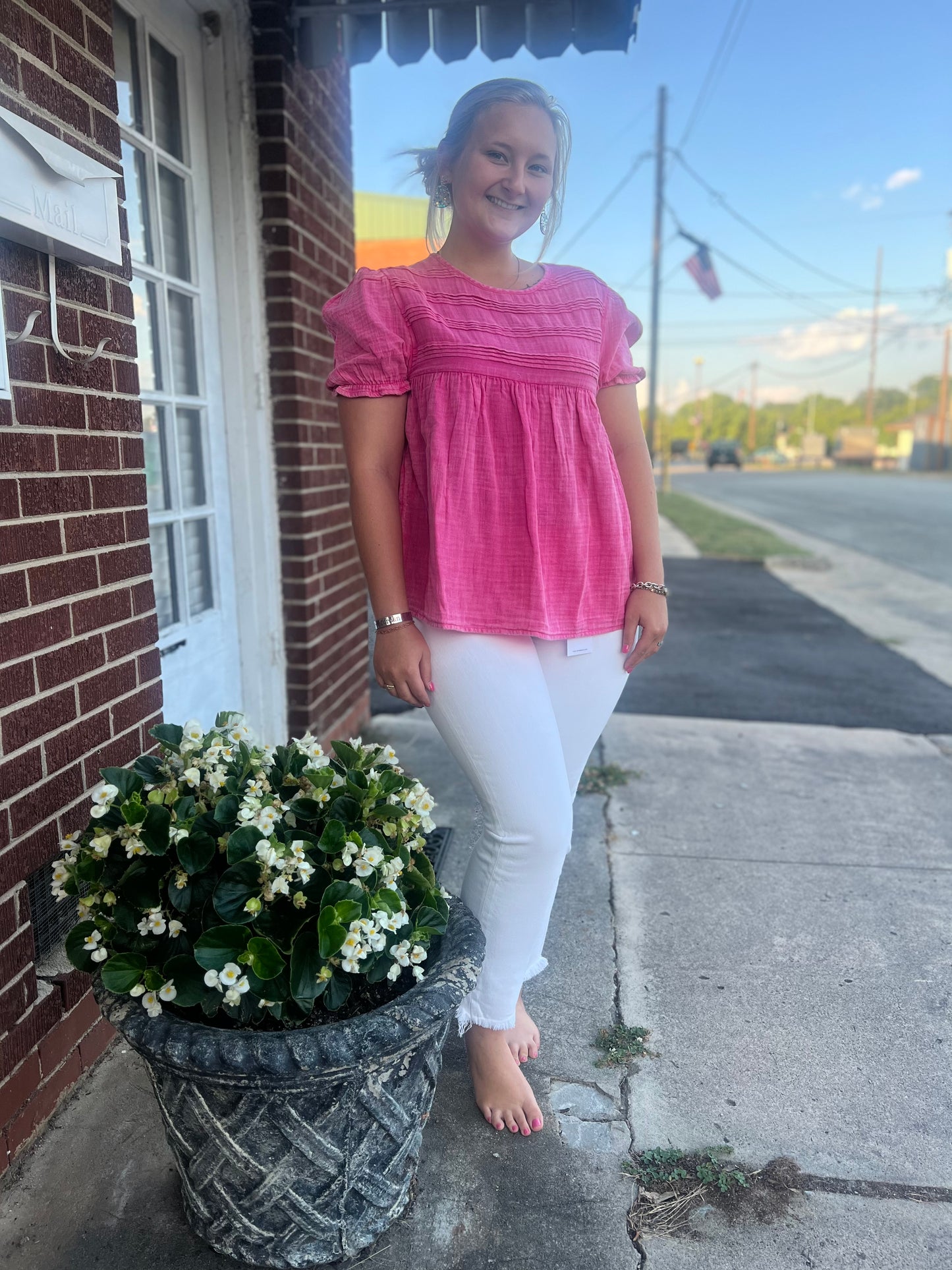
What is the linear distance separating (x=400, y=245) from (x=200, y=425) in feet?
16.8

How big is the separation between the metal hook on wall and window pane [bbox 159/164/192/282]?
979 mm

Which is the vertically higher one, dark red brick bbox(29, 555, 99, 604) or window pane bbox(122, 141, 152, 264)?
window pane bbox(122, 141, 152, 264)

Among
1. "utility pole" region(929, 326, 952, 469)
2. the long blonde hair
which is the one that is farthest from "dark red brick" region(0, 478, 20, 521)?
"utility pole" region(929, 326, 952, 469)

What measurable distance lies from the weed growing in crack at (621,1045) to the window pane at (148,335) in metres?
2.05

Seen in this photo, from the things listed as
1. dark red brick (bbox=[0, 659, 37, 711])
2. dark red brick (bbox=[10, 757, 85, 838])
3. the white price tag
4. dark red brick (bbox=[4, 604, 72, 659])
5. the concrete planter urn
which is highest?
dark red brick (bbox=[4, 604, 72, 659])

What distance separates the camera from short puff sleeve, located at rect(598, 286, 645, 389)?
70.0 inches

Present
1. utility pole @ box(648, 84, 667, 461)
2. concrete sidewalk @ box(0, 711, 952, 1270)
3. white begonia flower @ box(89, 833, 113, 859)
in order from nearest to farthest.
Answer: white begonia flower @ box(89, 833, 113, 859), concrete sidewalk @ box(0, 711, 952, 1270), utility pole @ box(648, 84, 667, 461)

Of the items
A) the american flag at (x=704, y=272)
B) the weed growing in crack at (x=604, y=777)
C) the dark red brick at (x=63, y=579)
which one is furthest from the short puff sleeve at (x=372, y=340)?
the american flag at (x=704, y=272)

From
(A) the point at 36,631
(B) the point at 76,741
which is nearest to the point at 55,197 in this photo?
(A) the point at 36,631

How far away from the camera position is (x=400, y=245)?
288 inches

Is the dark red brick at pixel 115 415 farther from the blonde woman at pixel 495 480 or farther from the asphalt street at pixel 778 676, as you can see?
the asphalt street at pixel 778 676

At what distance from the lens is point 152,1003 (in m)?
1.33

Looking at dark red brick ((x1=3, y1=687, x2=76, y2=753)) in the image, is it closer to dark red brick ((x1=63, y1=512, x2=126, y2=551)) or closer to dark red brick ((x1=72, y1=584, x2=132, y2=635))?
dark red brick ((x1=72, y1=584, x2=132, y2=635))

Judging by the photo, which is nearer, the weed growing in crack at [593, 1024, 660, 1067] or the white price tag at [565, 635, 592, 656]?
the white price tag at [565, 635, 592, 656]
